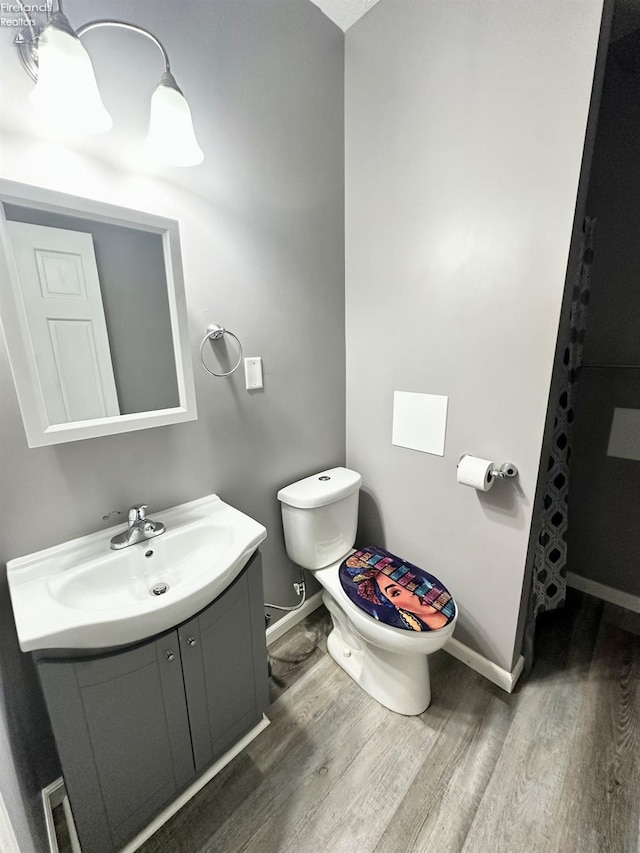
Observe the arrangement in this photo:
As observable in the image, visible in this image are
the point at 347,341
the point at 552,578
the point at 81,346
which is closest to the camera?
the point at 81,346

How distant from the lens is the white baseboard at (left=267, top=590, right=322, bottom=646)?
1.61 metres

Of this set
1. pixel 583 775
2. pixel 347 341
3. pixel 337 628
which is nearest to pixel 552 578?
pixel 583 775

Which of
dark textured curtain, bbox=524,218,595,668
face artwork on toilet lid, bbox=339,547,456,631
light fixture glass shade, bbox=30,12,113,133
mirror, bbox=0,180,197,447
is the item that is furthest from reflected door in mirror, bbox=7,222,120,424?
dark textured curtain, bbox=524,218,595,668

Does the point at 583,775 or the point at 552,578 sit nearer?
the point at 583,775

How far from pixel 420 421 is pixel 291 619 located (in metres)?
1.16

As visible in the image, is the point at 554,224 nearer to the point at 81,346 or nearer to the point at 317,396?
the point at 317,396

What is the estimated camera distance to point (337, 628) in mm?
1581

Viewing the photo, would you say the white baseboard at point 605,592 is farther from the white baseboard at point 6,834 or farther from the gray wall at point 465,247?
the white baseboard at point 6,834

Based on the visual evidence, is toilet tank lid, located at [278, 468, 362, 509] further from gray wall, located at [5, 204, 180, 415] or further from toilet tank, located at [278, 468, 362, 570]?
gray wall, located at [5, 204, 180, 415]

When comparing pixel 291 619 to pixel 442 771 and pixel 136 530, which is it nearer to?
pixel 442 771

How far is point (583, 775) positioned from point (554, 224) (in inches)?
68.1

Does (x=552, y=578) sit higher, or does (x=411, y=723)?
(x=552, y=578)

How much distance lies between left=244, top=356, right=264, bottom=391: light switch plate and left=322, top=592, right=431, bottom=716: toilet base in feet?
3.60

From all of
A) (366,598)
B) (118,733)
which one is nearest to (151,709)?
(118,733)
